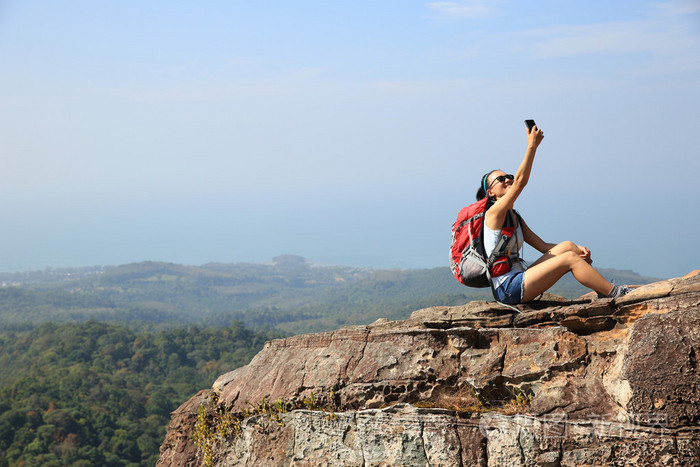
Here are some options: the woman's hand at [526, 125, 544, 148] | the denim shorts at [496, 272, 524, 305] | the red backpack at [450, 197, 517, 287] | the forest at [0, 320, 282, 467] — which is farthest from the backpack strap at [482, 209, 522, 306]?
the forest at [0, 320, 282, 467]

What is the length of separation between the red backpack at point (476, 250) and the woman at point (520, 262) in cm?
8

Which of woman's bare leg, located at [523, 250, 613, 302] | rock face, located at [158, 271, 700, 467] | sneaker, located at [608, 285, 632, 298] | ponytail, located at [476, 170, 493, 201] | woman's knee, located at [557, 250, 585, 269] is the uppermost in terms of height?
ponytail, located at [476, 170, 493, 201]

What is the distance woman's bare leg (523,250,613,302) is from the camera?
8117 millimetres

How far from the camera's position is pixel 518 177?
25.8 feet

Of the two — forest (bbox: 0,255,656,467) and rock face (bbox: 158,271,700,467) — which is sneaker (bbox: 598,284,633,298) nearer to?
rock face (bbox: 158,271,700,467)

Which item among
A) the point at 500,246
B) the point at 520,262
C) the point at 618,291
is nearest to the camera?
the point at 618,291

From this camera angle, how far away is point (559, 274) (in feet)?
27.2

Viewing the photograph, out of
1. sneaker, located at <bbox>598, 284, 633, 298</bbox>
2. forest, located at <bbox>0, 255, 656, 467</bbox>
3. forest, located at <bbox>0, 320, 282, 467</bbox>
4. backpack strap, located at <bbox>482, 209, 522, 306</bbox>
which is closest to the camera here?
sneaker, located at <bbox>598, 284, 633, 298</bbox>

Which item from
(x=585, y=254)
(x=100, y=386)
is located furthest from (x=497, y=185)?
(x=100, y=386)

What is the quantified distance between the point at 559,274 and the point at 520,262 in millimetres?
629

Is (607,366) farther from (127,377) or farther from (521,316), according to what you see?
(127,377)

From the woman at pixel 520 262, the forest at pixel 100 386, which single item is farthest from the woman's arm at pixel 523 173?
the forest at pixel 100 386

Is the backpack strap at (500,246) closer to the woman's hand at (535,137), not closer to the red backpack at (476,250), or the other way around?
the red backpack at (476,250)

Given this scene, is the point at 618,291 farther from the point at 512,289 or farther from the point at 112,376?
the point at 112,376
